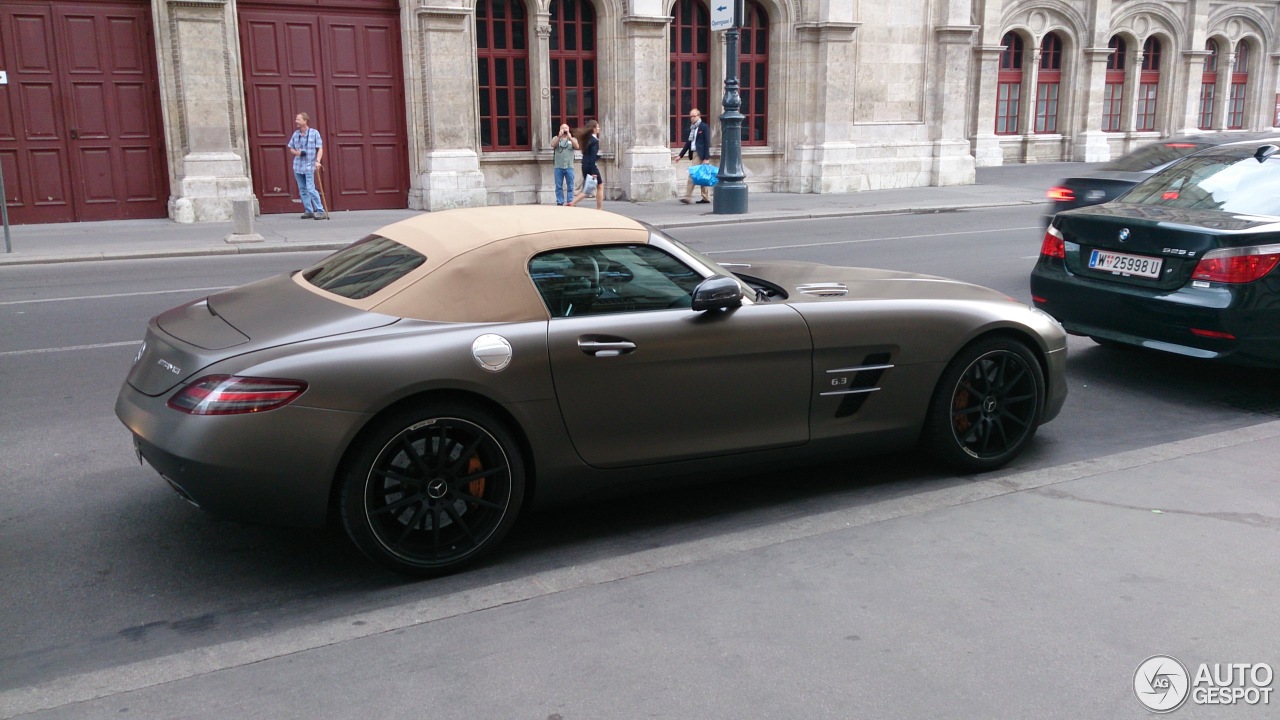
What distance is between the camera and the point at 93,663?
359 centimetres

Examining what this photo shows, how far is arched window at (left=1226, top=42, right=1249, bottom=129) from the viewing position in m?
38.6

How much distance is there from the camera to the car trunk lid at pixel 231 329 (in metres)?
4.12

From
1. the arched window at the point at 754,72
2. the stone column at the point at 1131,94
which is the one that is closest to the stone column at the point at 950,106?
the arched window at the point at 754,72

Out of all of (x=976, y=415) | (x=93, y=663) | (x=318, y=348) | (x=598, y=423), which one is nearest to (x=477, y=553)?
(x=598, y=423)

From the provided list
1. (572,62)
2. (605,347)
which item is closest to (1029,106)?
(572,62)

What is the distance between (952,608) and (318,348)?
249 cm

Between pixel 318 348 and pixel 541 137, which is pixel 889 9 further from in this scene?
pixel 318 348

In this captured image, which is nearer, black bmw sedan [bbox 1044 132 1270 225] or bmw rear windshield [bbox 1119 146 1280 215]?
bmw rear windshield [bbox 1119 146 1280 215]

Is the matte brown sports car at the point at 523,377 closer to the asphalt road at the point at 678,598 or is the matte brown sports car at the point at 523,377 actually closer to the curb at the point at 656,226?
the asphalt road at the point at 678,598

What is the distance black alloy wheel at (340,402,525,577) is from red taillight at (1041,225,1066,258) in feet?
16.0

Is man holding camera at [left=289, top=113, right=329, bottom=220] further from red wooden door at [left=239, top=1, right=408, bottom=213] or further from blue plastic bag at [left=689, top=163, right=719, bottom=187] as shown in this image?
blue plastic bag at [left=689, top=163, right=719, bottom=187]

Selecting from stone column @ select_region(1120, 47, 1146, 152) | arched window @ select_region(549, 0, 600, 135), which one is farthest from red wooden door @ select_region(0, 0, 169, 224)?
stone column @ select_region(1120, 47, 1146, 152)

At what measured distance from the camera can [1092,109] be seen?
3384 cm

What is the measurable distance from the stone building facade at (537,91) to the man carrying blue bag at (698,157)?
59 cm
